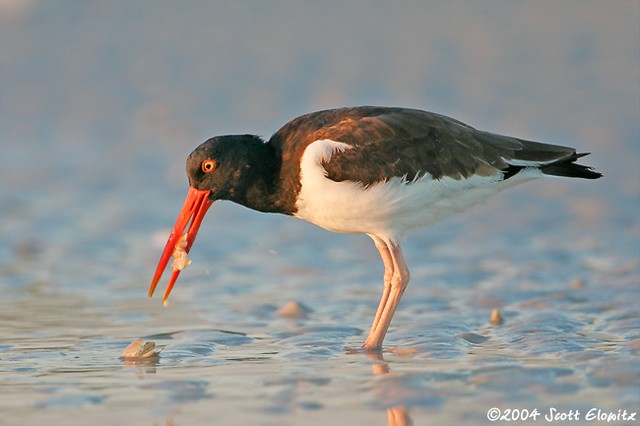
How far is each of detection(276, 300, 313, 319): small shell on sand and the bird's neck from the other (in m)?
0.96

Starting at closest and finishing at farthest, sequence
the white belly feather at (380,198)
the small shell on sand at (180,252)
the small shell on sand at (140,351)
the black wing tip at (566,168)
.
Answer: the small shell on sand at (140,351)
the white belly feather at (380,198)
the small shell on sand at (180,252)
the black wing tip at (566,168)

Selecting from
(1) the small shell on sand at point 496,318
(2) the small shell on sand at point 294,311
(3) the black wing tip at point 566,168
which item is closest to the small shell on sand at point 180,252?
(2) the small shell on sand at point 294,311

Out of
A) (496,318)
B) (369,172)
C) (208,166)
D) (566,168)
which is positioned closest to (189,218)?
(208,166)

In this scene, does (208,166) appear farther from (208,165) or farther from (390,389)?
(390,389)

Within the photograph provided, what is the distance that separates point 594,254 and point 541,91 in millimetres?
4258

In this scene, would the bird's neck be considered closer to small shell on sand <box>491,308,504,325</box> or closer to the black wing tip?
small shell on sand <box>491,308,504,325</box>

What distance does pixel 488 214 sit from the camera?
10.3 meters

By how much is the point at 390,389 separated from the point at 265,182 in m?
1.69

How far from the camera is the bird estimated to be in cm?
673

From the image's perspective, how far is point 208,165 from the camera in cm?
689

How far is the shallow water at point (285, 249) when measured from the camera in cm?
573

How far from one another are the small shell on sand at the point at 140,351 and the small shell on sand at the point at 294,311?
51.0 inches

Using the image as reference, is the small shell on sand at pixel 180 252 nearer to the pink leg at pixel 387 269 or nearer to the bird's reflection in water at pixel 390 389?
the pink leg at pixel 387 269

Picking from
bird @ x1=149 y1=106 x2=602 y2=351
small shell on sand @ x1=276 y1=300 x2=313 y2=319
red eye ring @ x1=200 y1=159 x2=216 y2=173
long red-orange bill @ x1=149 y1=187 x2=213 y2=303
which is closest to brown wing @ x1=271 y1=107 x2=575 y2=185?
bird @ x1=149 y1=106 x2=602 y2=351
